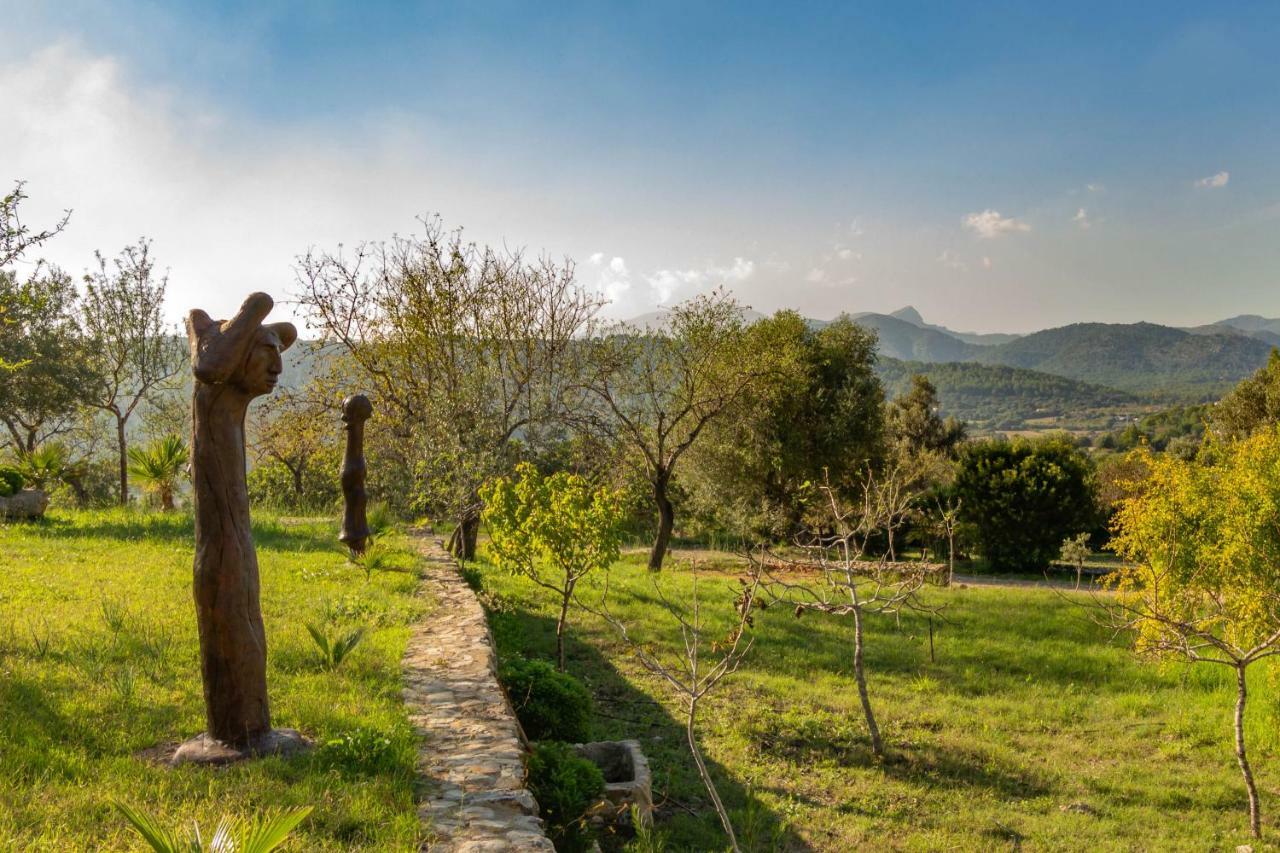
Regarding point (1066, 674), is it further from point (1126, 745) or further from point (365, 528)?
point (365, 528)

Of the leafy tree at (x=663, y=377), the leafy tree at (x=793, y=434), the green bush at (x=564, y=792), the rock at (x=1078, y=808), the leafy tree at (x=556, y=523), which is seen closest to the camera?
the green bush at (x=564, y=792)

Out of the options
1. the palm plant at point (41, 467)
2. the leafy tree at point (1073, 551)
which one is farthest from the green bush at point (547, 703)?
the leafy tree at point (1073, 551)

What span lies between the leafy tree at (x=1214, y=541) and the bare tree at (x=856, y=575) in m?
3.05

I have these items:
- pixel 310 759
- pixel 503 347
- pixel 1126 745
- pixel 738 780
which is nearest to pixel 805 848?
pixel 738 780

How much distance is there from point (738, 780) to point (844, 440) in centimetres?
1851

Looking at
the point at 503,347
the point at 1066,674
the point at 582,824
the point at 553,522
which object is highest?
the point at 503,347

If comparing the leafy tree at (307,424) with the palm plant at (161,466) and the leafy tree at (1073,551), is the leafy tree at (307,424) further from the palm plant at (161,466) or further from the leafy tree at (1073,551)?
the leafy tree at (1073,551)

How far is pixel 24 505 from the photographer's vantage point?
47.2ft

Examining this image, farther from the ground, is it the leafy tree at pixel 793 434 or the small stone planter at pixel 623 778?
the leafy tree at pixel 793 434

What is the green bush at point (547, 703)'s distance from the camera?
7598 mm

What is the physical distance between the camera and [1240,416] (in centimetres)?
3362

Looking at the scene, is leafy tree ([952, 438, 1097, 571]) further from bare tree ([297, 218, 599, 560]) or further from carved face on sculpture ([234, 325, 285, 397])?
carved face on sculpture ([234, 325, 285, 397])

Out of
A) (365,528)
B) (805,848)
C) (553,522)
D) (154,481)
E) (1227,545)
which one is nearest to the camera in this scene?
(805,848)

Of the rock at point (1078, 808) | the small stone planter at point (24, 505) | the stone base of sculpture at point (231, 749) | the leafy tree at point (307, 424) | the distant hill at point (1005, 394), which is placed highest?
the distant hill at point (1005, 394)
